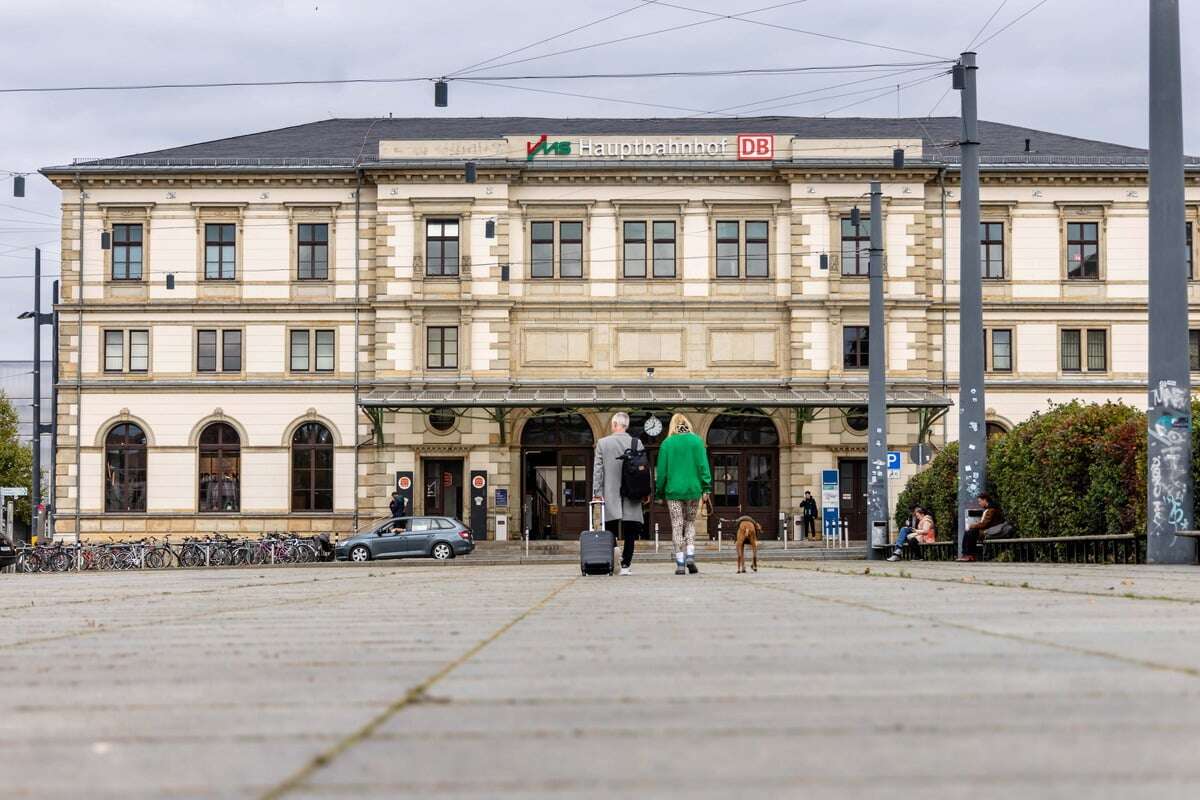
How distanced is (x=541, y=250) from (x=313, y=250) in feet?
24.1

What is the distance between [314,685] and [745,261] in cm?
4578

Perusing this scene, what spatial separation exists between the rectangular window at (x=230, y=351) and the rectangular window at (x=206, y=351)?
0.88 ft

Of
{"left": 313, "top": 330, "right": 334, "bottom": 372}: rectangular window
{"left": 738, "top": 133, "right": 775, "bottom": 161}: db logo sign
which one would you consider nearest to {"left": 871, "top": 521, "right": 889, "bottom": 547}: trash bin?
{"left": 738, "top": 133, "right": 775, "bottom": 161}: db logo sign

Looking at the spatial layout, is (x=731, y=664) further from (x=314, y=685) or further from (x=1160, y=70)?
(x=1160, y=70)

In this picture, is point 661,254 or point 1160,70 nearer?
point 1160,70

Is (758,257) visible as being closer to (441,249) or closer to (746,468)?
(746,468)

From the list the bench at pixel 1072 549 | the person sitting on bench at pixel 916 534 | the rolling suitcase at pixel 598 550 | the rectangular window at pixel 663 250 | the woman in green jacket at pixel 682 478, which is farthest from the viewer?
the rectangular window at pixel 663 250

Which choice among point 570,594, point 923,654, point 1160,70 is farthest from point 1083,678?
point 1160,70

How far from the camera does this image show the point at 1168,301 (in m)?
16.5

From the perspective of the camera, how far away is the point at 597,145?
5022 cm

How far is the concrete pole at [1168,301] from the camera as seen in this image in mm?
16562

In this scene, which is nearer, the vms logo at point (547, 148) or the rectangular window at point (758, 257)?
the vms logo at point (547, 148)

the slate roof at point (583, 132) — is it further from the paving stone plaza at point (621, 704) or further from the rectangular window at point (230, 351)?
the paving stone plaza at point (621, 704)

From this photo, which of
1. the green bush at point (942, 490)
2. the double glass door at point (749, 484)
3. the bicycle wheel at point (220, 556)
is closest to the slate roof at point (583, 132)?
the double glass door at point (749, 484)
